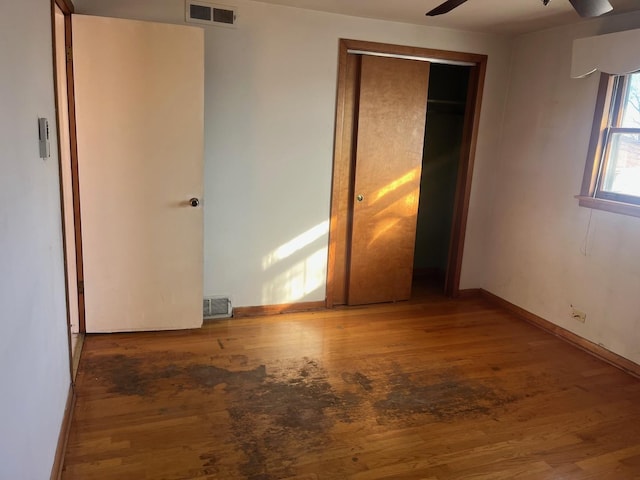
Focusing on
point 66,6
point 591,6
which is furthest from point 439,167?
point 66,6

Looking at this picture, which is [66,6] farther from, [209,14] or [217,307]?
[217,307]

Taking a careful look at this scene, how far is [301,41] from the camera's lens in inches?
135

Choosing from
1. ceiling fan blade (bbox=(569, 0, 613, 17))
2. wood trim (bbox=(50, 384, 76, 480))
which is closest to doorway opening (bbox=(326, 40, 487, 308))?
ceiling fan blade (bbox=(569, 0, 613, 17))

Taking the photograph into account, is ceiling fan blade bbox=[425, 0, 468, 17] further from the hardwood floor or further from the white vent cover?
the hardwood floor

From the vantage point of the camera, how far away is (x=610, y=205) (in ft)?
10.4

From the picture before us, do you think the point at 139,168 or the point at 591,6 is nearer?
the point at 591,6

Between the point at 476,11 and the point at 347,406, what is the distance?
268 centimetres

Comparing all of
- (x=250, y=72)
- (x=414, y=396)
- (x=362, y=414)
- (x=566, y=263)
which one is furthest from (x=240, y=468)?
(x=566, y=263)

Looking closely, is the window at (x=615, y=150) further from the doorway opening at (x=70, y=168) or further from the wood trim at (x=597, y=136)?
the doorway opening at (x=70, y=168)

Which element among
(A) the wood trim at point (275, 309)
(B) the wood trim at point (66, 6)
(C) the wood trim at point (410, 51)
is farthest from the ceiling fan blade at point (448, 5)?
(A) the wood trim at point (275, 309)

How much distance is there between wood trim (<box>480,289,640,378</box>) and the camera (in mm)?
3109

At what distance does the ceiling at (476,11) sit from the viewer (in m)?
3.04

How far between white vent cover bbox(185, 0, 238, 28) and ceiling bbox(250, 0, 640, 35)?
26 cm

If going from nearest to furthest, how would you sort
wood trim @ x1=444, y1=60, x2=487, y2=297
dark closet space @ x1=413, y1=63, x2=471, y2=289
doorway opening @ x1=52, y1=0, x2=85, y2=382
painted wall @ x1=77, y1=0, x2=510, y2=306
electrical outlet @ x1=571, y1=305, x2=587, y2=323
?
doorway opening @ x1=52, y1=0, x2=85, y2=382 → painted wall @ x1=77, y1=0, x2=510, y2=306 → electrical outlet @ x1=571, y1=305, x2=587, y2=323 → wood trim @ x1=444, y1=60, x2=487, y2=297 → dark closet space @ x1=413, y1=63, x2=471, y2=289
